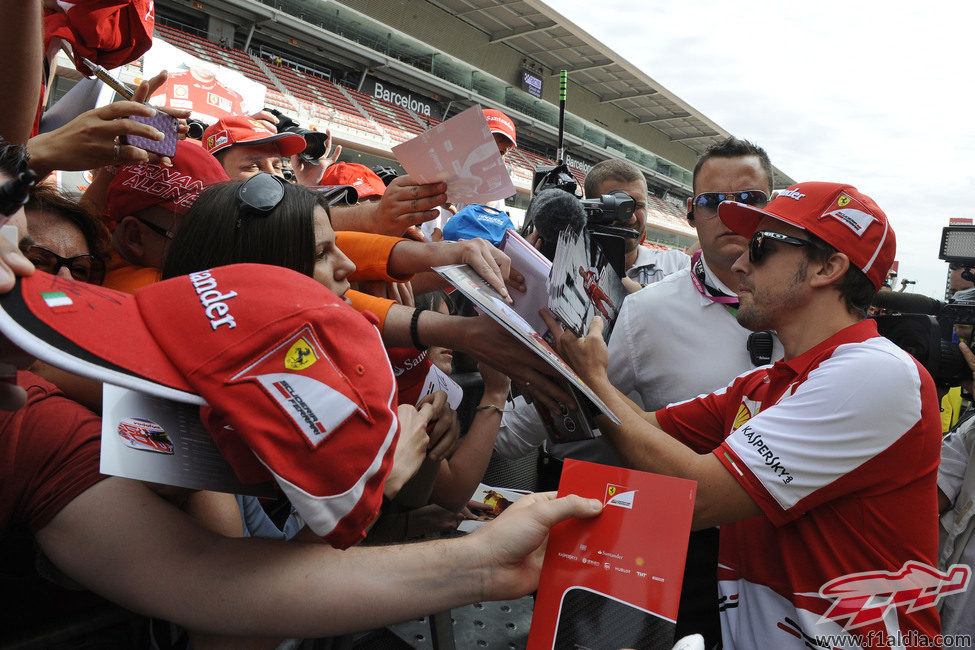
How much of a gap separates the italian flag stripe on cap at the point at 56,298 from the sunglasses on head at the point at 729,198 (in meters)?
2.19

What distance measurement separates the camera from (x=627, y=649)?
34.9 inches

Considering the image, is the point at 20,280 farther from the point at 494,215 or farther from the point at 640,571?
the point at 494,215

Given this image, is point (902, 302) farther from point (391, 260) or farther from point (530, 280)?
point (391, 260)

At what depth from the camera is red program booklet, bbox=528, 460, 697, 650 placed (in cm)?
89

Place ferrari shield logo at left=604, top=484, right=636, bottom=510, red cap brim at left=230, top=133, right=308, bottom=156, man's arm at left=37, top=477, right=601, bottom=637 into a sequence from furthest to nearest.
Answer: red cap brim at left=230, top=133, right=308, bottom=156
ferrari shield logo at left=604, top=484, right=636, bottom=510
man's arm at left=37, top=477, right=601, bottom=637

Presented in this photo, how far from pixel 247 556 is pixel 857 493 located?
55.1 inches

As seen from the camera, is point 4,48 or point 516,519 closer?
point 516,519

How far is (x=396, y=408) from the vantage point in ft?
2.82

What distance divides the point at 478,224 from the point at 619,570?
1728 millimetres

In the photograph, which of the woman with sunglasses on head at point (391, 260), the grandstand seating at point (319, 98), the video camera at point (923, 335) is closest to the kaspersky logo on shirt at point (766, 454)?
the woman with sunglasses on head at point (391, 260)

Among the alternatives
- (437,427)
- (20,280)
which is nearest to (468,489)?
(437,427)

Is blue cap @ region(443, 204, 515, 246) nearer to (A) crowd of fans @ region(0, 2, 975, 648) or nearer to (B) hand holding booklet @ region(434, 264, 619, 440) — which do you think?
(A) crowd of fans @ region(0, 2, 975, 648)

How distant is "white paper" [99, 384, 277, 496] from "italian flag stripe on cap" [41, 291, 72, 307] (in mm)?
133

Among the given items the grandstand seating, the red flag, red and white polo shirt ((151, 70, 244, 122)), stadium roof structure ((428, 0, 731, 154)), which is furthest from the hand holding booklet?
stadium roof structure ((428, 0, 731, 154))
